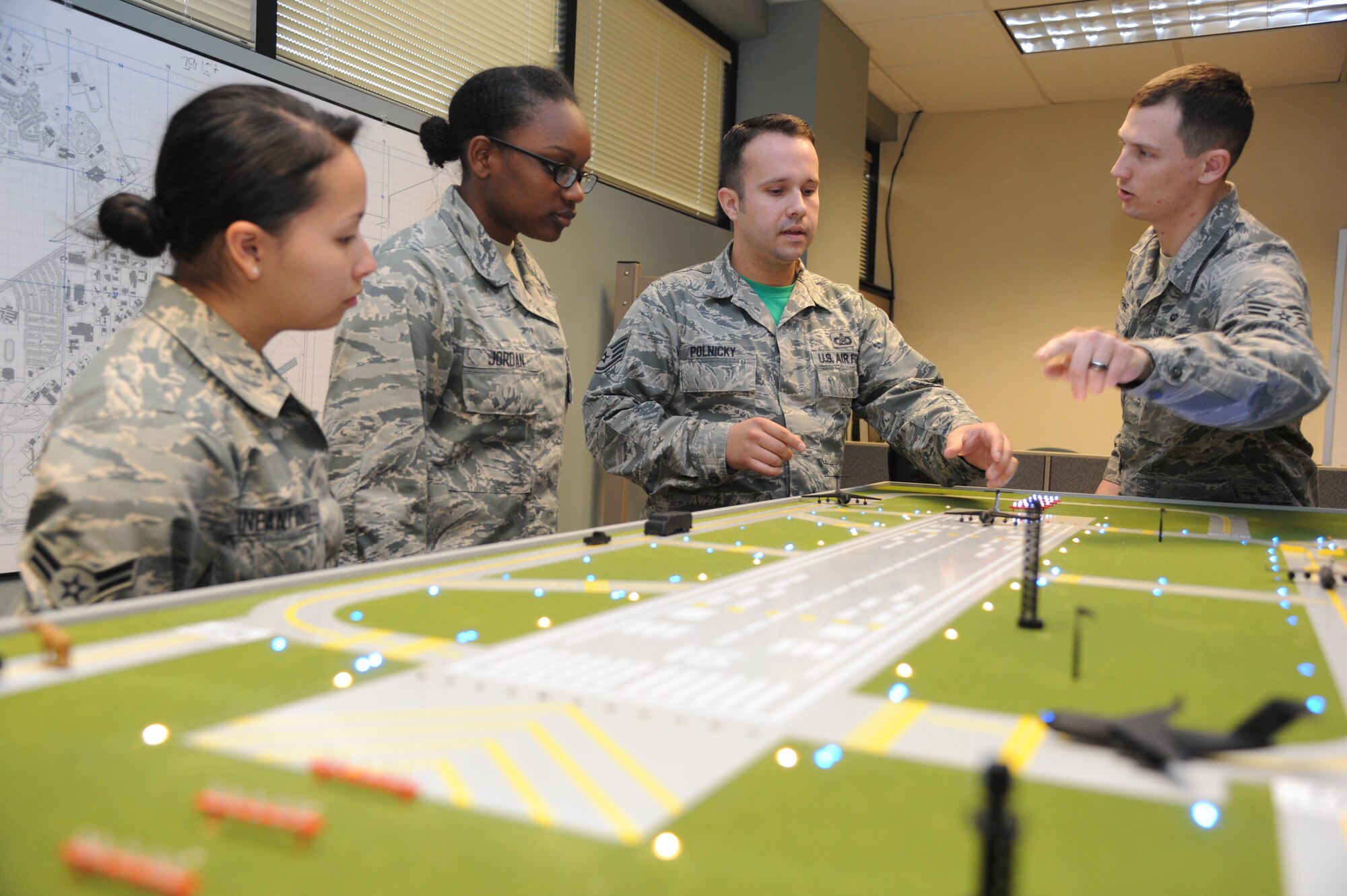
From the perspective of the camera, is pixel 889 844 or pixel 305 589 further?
pixel 305 589

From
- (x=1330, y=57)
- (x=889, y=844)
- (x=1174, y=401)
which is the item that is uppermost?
(x=1330, y=57)

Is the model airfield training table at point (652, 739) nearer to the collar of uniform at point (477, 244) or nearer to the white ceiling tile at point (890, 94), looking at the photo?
the collar of uniform at point (477, 244)

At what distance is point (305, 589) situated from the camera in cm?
102

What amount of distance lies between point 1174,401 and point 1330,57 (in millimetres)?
4723

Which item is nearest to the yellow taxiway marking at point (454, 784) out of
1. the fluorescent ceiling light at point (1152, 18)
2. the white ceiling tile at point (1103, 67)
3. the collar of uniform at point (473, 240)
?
the collar of uniform at point (473, 240)

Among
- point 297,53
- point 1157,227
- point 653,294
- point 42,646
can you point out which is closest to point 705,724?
point 42,646

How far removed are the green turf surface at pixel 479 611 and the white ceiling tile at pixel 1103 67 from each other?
5173 mm

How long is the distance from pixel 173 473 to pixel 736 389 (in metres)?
1.38

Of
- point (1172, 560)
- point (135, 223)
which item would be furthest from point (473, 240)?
point (1172, 560)

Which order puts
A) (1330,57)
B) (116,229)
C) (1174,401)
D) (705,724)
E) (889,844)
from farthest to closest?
(1330,57) → (1174,401) → (116,229) → (705,724) → (889,844)

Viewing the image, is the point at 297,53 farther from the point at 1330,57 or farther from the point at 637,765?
the point at 1330,57

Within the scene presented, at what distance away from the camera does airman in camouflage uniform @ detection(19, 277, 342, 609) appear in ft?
3.01

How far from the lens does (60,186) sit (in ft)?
6.77

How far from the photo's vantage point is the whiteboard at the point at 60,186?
198 cm
